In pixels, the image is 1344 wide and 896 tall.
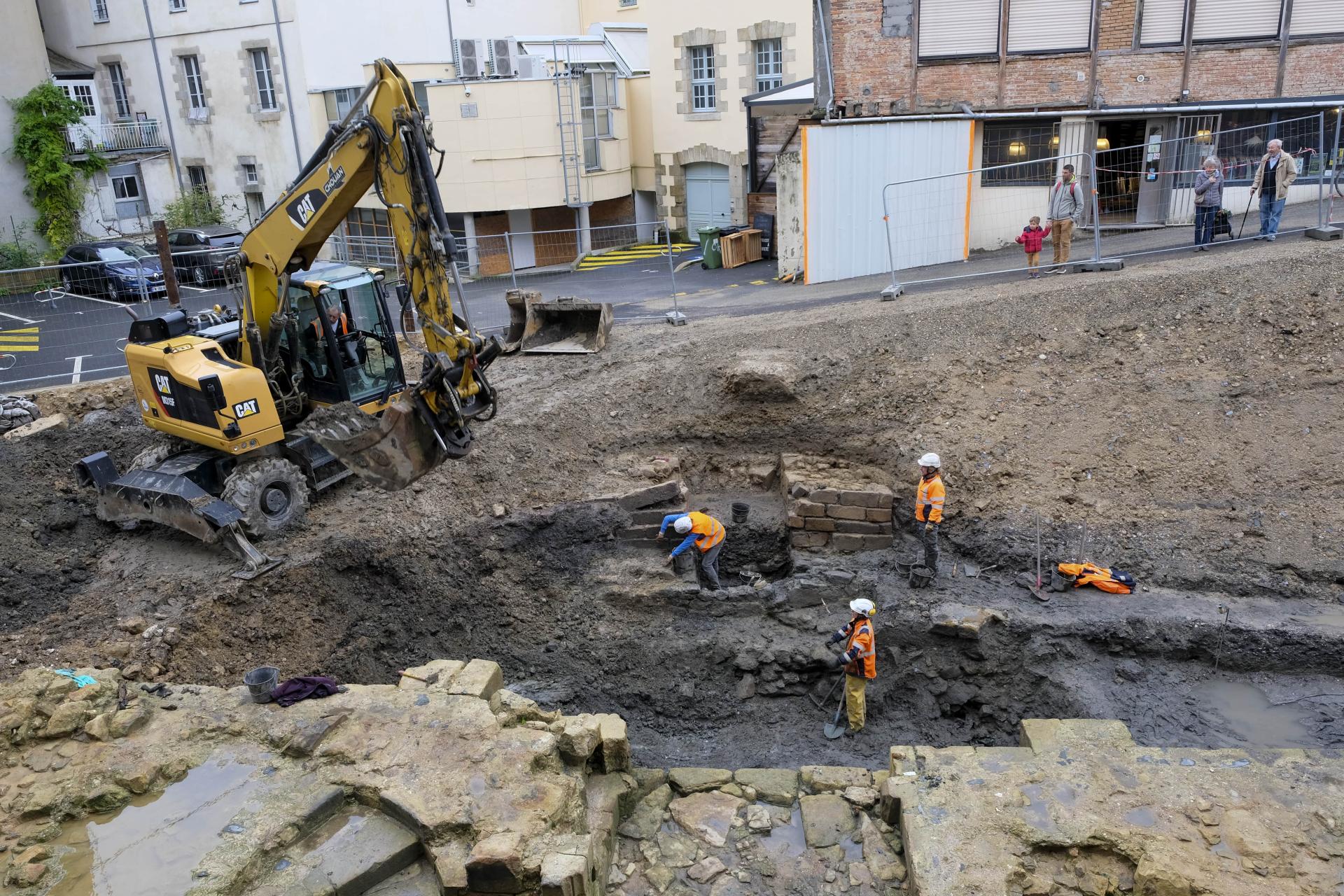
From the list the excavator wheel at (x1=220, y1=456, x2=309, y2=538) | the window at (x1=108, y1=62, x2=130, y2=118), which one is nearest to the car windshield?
the window at (x1=108, y1=62, x2=130, y2=118)

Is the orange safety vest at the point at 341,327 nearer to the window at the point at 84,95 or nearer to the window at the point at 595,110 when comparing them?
the window at the point at 595,110

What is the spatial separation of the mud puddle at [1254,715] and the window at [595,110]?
19.3 m

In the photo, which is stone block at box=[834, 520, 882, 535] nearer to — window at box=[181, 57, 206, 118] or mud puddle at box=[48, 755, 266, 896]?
mud puddle at box=[48, 755, 266, 896]

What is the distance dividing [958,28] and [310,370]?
42.0 feet

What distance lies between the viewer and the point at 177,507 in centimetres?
936

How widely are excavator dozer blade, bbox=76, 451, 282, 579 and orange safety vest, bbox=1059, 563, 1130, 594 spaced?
25.4 ft

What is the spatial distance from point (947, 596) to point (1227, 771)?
10.5 feet

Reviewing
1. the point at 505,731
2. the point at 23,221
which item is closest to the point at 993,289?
the point at 505,731

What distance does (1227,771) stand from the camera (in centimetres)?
646

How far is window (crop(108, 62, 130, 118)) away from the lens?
28.6 m

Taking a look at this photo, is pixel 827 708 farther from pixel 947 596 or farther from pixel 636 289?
pixel 636 289

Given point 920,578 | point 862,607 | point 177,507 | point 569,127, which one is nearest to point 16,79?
point 569,127

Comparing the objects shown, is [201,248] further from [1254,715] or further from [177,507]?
[1254,715]

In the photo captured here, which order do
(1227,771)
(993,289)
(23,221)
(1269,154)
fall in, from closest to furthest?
(1227,771) < (1269,154) < (993,289) < (23,221)
